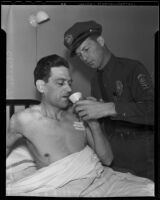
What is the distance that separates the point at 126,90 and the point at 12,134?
58 cm

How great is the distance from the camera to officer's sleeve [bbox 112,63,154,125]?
59.6 inches

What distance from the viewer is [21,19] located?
151cm

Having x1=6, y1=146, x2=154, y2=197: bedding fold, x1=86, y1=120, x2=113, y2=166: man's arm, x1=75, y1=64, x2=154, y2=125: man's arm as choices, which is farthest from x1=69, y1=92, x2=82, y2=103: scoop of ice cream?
x1=6, y1=146, x2=154, y2=197: bedding fold

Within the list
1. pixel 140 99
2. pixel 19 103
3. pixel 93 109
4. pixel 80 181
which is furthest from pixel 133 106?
pixel 19 103

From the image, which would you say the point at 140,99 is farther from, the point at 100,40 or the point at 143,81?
the point at 100,40

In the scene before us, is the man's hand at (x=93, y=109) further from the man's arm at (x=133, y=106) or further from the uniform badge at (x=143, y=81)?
the uniform badge at (x=143, y=81)

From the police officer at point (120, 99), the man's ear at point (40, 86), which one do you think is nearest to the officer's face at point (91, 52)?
the police officer at point (120, 99)

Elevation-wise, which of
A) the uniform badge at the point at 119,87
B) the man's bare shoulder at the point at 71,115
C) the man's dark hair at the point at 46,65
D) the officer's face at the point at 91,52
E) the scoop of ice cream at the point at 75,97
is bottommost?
the man's bare shoulder at the point at 71,115

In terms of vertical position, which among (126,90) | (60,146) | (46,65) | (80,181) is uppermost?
(46,65)

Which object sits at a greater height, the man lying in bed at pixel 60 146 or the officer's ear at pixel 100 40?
the officer's ear at pixel 100 40

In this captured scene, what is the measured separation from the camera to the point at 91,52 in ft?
5.04

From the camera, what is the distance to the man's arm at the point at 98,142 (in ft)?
4.89

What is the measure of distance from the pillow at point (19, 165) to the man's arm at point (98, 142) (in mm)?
297

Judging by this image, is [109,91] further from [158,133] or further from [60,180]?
[60,180]
